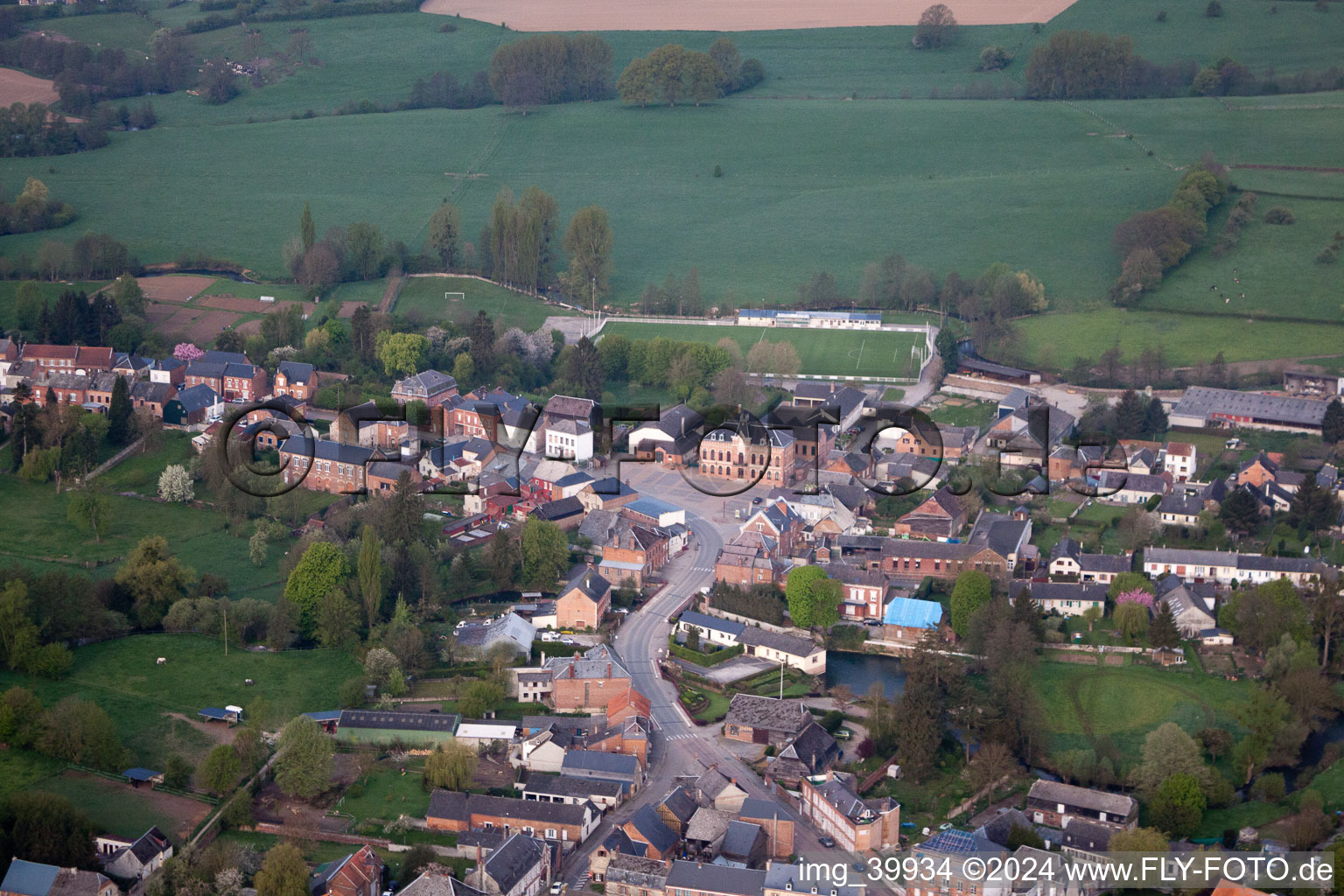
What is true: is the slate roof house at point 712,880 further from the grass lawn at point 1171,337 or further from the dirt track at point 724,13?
the dirt track at point 724,13

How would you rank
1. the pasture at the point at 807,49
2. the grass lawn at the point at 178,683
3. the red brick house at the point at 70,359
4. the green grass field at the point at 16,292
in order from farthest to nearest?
the pasture at the point at 807,49 < the green grass field at the point at 16,292 < the red brick house at the point at 70,359 < the grass lawn at the point at 178,683

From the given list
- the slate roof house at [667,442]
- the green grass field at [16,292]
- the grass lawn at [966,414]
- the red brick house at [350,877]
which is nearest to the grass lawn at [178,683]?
the red brick house at [350,877]

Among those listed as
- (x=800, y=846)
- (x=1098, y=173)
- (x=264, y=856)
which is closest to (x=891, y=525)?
(x=800, y=846)

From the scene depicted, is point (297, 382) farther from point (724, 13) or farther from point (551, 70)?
point (724, 13)

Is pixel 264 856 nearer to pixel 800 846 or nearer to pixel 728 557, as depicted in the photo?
pixel 800 846

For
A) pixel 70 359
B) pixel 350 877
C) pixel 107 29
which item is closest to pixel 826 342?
pixel 70 359
